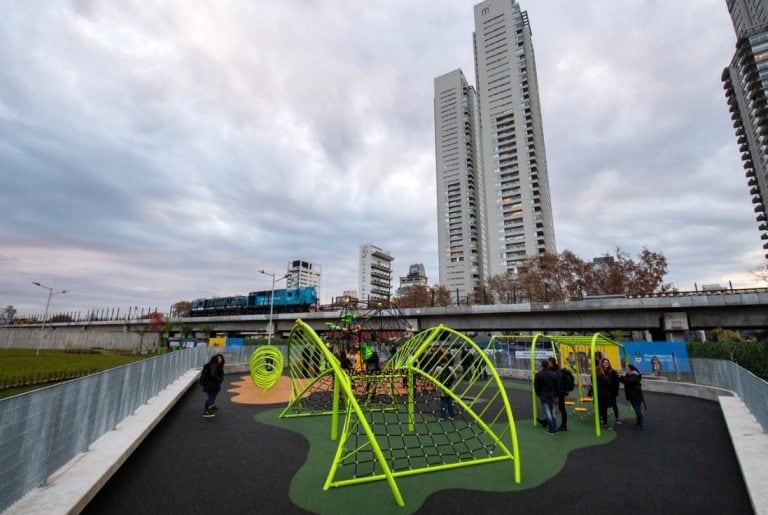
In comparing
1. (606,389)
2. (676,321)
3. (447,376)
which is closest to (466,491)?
(447,376)

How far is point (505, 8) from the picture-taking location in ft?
375

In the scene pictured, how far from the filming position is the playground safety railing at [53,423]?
384 centimetres

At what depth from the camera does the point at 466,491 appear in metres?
5.09

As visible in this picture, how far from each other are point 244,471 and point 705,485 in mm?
7118

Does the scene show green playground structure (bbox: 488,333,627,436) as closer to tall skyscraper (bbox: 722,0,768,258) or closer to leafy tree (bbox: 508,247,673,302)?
leafy tree (bbox: 508,247,673,302)

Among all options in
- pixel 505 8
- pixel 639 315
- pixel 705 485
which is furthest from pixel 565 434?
pixel 505 8

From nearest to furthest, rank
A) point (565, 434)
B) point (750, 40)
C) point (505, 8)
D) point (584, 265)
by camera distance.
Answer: point (565, 434) < point (584, 265) < point (750, 40) < point (505, 8)

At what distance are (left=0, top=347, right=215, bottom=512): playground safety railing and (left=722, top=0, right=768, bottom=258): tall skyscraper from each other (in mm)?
112229

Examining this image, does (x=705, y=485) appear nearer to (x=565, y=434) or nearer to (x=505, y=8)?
(x=565, y=434)

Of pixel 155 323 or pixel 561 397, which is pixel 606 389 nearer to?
pixel 561 397

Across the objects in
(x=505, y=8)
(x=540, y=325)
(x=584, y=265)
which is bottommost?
(x=540, y=325)

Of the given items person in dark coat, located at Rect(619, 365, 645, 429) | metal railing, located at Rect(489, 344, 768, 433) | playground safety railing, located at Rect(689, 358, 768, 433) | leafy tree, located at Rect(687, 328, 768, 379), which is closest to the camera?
playground safety railing, located at Rect(689, 358, 768, 433)

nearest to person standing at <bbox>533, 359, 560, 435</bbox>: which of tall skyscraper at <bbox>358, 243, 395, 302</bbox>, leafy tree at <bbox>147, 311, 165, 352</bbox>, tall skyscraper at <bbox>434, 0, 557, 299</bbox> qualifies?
leafy tree at <bbox>147, 311, 165, 352</bbox>

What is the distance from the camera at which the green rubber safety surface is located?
4.72 m
